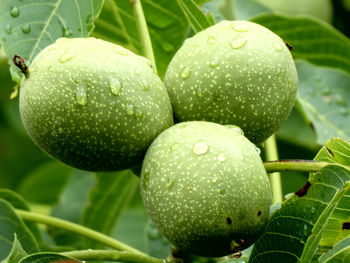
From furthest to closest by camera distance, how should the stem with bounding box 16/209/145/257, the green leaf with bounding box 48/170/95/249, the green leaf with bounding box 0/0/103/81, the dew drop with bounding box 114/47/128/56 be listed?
the green leaf with bounding box 48/170/95/249
the stem with bounding box 16/209/145/257
the green leaf with bounding box 0/0/103/81
the dew drop with bounding box 114/47/128/56

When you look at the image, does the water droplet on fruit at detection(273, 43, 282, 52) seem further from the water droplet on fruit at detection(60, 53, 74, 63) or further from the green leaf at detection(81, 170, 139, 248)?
the green leaf at detection(81, 170, 139, 248)

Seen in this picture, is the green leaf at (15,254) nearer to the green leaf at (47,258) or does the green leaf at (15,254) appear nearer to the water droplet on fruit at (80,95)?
the green leaf at (47,258)

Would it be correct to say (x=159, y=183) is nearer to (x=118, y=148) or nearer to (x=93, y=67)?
(x=118, y=148)

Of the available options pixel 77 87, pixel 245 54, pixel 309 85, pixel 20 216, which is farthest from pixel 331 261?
pixel 309 85

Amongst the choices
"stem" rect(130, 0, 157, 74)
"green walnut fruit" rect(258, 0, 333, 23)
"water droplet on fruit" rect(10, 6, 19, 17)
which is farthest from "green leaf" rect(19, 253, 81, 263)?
"green walnut fruit" rect(258, 0, 333, 23)

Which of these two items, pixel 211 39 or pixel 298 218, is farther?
pixel 211 39

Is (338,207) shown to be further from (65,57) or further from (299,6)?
(299,6)

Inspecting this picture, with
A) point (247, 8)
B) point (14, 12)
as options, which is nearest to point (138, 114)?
point (14, 12)
